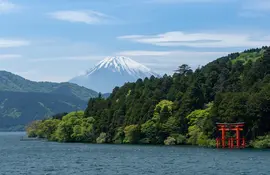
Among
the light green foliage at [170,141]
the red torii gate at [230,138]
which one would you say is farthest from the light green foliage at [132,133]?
the red torii gate at [230,138]

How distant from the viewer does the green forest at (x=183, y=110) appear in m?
113

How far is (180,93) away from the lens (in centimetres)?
14388

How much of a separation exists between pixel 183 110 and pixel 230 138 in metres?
22.6

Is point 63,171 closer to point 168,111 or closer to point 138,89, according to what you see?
point 168,111

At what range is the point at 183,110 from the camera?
134750 mm

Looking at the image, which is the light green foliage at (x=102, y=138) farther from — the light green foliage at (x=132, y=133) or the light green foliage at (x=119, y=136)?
the light green foliage at (x=132, y=133)

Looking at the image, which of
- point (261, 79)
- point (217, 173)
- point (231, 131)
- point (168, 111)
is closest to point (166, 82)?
point (168, 111)

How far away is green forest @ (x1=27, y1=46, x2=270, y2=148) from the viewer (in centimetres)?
11281

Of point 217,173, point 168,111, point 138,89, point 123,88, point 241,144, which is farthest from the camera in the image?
point 123,88

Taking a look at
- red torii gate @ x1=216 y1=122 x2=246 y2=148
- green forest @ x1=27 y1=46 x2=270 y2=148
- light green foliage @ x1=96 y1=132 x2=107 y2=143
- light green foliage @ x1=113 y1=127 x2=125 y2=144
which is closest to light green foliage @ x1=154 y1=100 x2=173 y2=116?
green forest @ x1=27 y1=46 x2=270 y2=148

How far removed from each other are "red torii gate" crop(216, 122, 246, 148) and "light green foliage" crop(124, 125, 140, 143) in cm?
3024

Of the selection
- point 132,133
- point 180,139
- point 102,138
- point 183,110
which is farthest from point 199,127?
point 102,138

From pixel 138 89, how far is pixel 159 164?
96.8m

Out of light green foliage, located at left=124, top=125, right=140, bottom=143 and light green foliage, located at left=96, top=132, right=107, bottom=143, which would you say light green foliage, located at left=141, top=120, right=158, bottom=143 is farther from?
light green foliage, located at left=96, top=132, right=107, bottom=143
